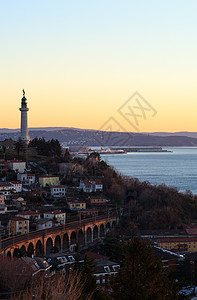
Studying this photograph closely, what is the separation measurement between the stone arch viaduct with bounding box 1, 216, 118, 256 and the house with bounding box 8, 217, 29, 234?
25.1 inches

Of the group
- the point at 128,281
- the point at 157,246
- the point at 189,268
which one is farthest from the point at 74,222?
the point at 128,281

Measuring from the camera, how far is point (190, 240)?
2025cm

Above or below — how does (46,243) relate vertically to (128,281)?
below

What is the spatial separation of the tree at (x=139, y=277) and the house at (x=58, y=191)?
18.7 m

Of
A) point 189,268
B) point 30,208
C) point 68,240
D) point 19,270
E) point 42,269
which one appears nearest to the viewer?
point 19,270

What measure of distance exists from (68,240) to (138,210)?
244 inches

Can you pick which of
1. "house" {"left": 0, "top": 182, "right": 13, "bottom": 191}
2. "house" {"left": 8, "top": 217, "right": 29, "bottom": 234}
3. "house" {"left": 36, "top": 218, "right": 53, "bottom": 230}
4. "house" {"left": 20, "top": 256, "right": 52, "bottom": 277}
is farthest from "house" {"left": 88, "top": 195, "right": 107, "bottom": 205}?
"house" {"left": 20, "top": 256, "right": 52, "bottom": 277}

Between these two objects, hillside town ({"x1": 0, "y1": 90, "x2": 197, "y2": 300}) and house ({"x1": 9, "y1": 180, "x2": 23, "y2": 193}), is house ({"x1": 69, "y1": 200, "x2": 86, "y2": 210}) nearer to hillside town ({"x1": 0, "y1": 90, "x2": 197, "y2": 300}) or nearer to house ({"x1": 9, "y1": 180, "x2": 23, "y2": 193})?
hillside town ({"x1": 0, "y1": 90, "x2": 197, "y2": 300})

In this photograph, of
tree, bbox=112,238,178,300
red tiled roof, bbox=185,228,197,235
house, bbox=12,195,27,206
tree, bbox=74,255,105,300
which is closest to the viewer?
tree, bbox=112,238,178,300

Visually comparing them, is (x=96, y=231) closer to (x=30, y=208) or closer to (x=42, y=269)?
(x=30, y=208)

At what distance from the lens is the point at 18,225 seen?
768 inches

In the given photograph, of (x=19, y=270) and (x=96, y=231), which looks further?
(x=96, y=231)

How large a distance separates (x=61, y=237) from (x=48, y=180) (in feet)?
28.8

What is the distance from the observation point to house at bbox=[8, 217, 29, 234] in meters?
19.4
